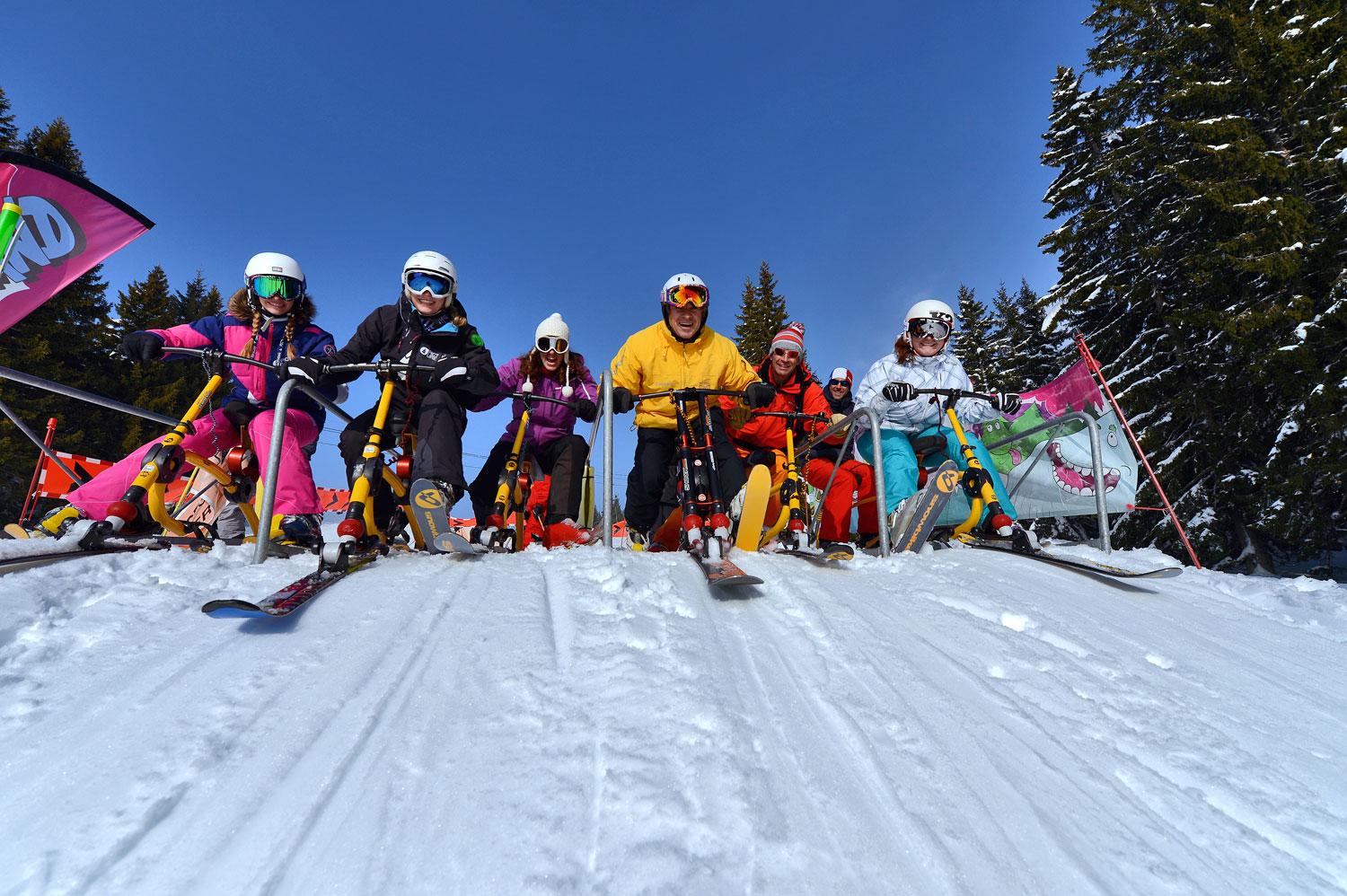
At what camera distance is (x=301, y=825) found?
100 cm

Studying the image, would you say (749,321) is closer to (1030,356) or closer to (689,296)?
(1030,356)

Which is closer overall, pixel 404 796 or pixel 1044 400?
pixel 404 796

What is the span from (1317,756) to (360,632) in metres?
2.78

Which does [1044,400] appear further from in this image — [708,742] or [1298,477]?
[708,742]

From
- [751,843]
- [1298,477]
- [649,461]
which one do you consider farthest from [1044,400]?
[751,843]

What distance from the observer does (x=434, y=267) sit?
4.15 meters

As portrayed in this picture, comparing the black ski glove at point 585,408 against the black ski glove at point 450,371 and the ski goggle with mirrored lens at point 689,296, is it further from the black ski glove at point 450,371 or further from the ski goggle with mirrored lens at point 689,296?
the ski goggle with mirrored lens at point 689,296

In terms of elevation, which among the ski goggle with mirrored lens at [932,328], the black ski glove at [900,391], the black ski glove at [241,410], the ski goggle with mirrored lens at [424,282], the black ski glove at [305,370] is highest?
the ski goggle with mirrored lens at [932,328]

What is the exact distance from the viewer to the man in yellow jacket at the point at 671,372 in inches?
174

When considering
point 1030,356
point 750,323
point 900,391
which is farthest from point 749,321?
point 900,391

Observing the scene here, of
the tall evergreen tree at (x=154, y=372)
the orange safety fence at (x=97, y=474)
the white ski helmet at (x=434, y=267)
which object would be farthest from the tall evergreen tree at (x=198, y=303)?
the white ski helmet at (x=434, y=267)

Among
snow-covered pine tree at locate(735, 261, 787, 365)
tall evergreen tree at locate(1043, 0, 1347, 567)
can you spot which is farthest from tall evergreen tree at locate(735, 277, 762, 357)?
tall evergreen tree at locate(1043, 0, 1347, 567)

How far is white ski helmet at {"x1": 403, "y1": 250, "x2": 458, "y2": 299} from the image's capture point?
162 inches

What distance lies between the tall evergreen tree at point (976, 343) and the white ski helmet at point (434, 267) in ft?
71.3
